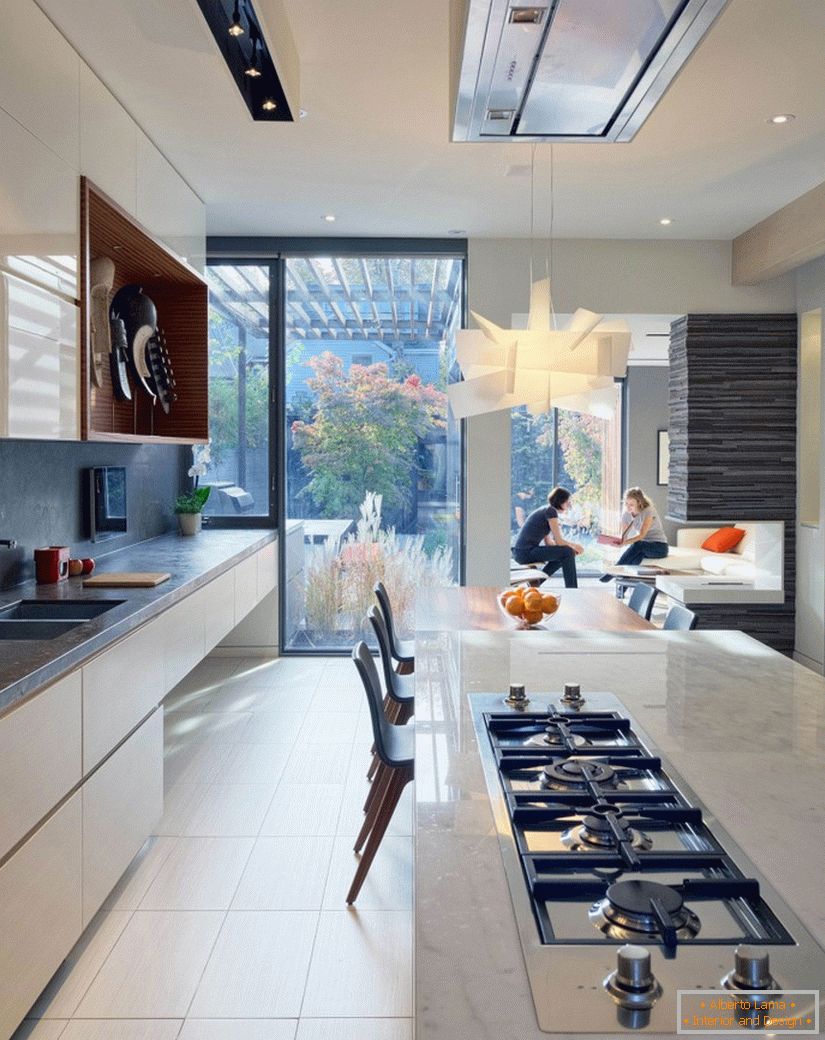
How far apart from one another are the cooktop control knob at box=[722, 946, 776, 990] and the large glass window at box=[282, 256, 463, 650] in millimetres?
5329

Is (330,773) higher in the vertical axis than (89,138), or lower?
lower

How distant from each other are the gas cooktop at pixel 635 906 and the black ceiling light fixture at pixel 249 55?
2.03 meters

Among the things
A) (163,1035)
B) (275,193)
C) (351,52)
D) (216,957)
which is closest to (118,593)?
(216,957)

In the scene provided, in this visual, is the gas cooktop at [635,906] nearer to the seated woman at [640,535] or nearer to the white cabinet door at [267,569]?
the white cabinet door at [267,569]

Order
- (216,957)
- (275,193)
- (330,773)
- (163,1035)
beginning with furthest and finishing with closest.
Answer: (275,193)
(330,773)
(216,957)
(163,1035)

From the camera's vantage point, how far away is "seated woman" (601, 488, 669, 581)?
27.6ft

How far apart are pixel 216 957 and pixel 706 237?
5.16m

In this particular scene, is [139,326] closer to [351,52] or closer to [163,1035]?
[351,52]

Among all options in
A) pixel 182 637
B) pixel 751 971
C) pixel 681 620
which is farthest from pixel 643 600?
pixel 751 971

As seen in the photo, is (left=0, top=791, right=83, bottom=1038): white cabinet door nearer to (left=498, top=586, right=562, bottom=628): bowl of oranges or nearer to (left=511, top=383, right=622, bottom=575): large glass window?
(left=498, top=586, right=562, bottom=628): bowl of oranges

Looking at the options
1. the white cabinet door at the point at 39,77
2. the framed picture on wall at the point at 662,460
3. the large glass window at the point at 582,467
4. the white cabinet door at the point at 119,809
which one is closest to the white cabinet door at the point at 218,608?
the white cabinet door at the point at 119,809

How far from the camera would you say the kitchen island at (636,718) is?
36.3 inches

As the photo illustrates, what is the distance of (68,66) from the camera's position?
3199 millimetres

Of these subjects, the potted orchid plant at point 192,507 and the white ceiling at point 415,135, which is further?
the potted orchid plant at point 192,507
